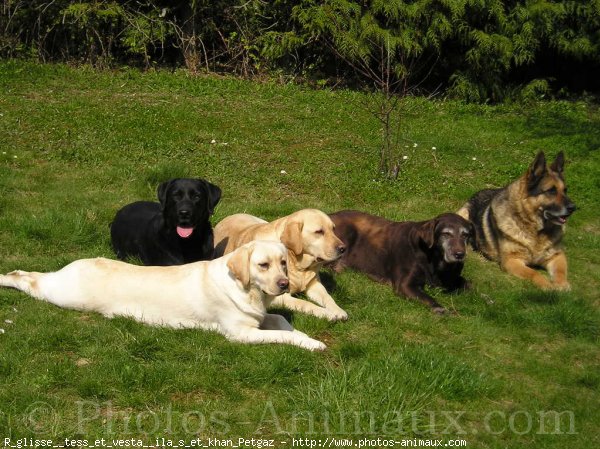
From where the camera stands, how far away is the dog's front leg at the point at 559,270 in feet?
28.1

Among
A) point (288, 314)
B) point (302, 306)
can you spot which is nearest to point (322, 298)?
point (302, 306)

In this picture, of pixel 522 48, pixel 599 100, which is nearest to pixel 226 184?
pixel 522 48

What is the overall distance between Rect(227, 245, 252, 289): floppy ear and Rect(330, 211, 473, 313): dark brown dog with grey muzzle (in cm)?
214

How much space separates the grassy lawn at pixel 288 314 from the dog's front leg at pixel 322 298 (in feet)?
0.55

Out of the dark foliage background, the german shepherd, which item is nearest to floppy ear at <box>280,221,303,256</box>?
the german shepherd

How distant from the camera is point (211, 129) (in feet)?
42.8

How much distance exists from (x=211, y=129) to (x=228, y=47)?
507 centimetres

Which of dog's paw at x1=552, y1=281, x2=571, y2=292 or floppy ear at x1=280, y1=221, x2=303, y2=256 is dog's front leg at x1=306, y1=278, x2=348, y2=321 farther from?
dog's paw at x1=552, y1=281, x2=571, y2=292

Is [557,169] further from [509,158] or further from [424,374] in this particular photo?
[424,374]

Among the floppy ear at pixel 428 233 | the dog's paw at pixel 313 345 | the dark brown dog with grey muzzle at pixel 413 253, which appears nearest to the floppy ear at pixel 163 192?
the dark brown dog with grey muzzle at pixel 413 253

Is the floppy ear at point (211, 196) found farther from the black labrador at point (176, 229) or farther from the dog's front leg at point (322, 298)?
the dog's front leg at point (322, 298)

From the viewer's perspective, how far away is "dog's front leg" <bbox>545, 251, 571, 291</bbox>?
28.1 ft

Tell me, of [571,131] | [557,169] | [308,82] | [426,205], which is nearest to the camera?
[557,169]

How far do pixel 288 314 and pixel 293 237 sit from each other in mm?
722
